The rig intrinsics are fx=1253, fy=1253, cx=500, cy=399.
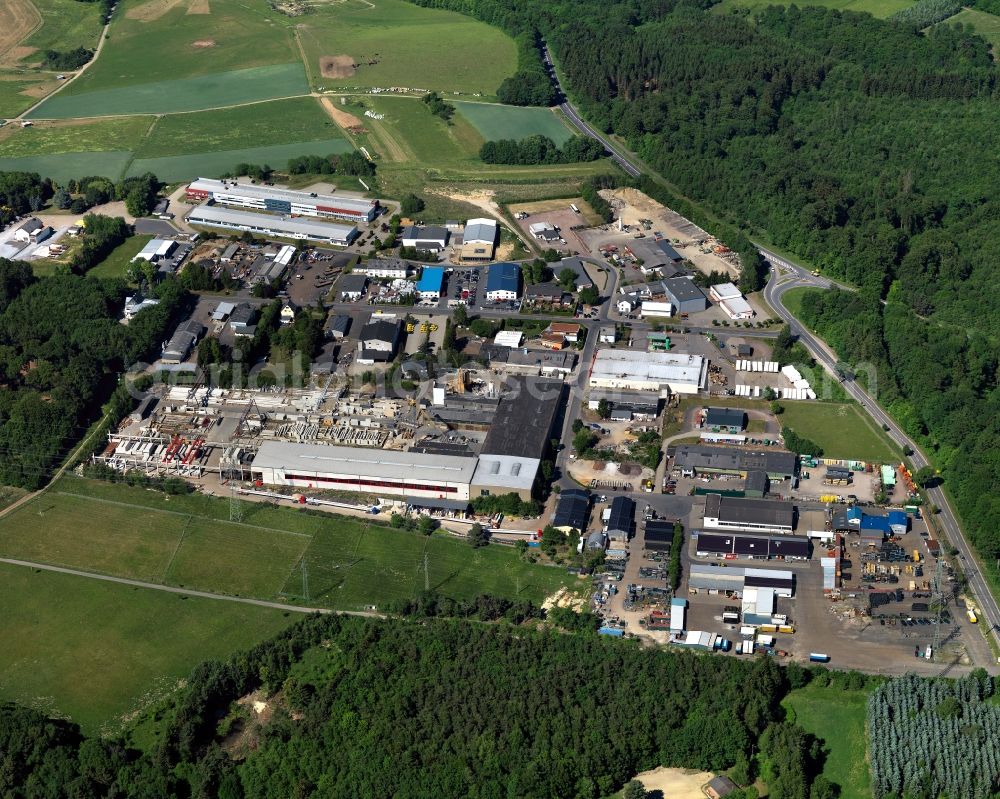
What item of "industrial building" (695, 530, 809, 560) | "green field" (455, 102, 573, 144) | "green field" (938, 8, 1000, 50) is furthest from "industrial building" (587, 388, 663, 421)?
"green field" (938, 8, 1000, 50)

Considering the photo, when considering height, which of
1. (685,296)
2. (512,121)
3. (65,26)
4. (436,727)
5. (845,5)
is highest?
(845,5)

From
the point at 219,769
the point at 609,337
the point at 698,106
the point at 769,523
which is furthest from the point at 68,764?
the point at 698,106

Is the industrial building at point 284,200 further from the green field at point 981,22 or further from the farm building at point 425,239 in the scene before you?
the green field at point 981,22

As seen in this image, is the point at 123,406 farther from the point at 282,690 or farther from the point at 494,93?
the point at 494,93

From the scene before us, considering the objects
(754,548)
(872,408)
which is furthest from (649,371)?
(754,548)

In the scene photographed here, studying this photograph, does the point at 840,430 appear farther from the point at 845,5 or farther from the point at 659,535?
the point at 845,5

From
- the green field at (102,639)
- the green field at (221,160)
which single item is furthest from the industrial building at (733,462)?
the green field at (221,160)

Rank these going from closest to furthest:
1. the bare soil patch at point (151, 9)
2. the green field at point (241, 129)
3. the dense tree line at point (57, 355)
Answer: the dense tree line at point (57, 355), the green field at point (241, 129), the bare soil patch at point (151, 9)
